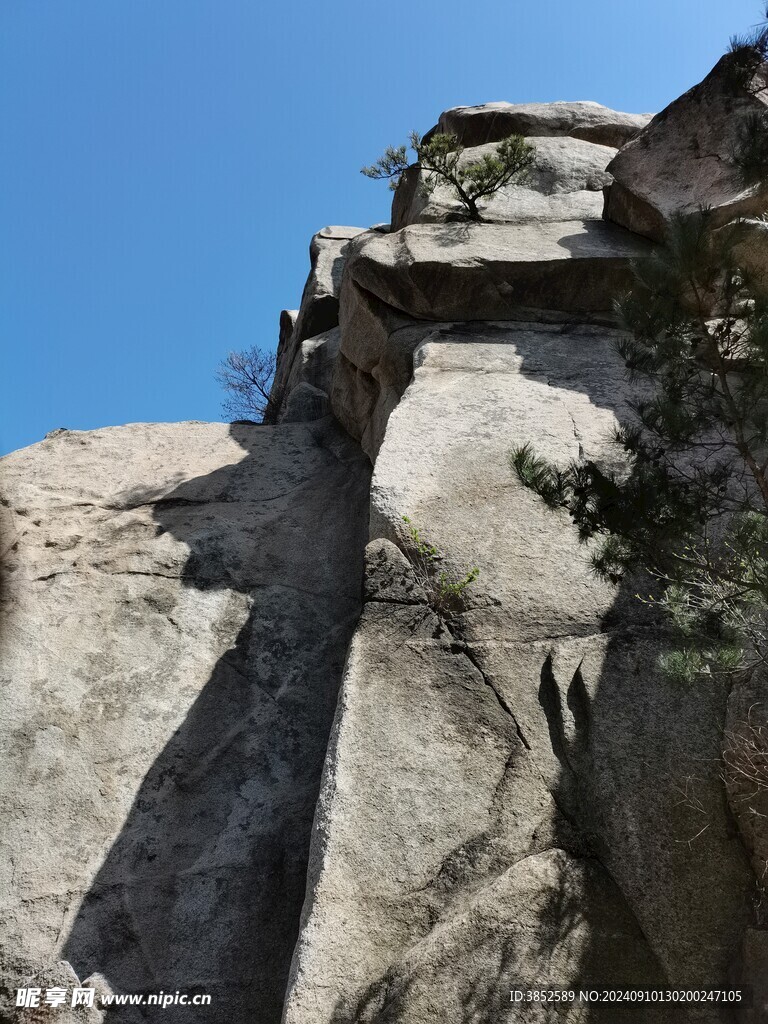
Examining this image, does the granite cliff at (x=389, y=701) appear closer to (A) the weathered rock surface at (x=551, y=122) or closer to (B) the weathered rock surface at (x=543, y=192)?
(B) the weathered rock surface at (x=543, y=192)

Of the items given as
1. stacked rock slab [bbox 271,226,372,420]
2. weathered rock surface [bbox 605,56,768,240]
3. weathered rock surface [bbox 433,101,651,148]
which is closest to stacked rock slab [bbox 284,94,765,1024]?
weathered rock surface [bbox 605,56,768,240]

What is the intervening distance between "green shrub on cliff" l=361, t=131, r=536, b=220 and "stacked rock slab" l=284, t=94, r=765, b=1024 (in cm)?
309

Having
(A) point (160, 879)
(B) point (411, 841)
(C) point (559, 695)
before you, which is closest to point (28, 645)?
(A) point (160, 879)

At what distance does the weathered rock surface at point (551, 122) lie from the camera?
464 inches

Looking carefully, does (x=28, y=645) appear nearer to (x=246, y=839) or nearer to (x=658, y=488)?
(x=246, y=839)

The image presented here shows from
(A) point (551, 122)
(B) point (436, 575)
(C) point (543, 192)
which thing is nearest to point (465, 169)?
(C) point (543, 192)

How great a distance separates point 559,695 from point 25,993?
3.08 metres

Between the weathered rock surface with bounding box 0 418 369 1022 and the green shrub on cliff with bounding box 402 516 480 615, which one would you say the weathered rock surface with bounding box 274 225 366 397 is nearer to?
the weathered rock surface with bounding box 0 418 369 1022

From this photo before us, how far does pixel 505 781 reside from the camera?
4.69 metres

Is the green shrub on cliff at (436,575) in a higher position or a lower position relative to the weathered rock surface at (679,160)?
lower

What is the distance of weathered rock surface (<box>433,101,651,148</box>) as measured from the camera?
11776mm

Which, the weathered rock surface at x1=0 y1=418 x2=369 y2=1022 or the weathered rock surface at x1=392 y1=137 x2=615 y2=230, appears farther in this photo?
the weathered rock surface at x1=392 y1=137 x2=615 y2=230

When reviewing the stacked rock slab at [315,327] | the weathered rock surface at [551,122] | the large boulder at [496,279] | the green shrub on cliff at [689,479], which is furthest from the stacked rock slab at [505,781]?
the weathered rock surface at [551,122]

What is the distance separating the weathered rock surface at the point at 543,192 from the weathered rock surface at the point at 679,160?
22.5 inches
